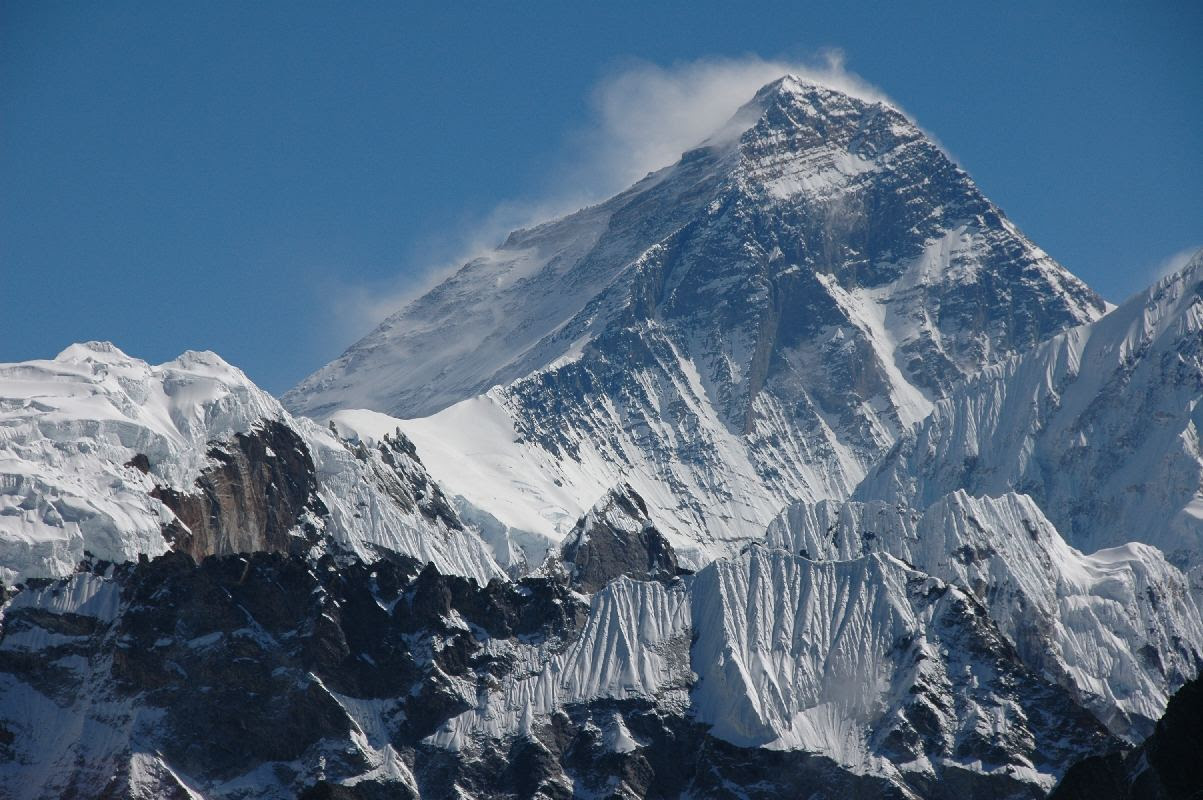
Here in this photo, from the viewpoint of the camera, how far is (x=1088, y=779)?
187 m

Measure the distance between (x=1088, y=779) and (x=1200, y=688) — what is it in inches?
851

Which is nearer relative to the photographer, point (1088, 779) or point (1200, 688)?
point (1200, 688)

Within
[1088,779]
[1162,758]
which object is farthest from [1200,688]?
[1088,779]

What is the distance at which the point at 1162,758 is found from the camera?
554ft

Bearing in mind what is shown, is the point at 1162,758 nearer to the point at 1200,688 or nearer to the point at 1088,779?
the point at 1200,688

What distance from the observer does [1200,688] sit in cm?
16812

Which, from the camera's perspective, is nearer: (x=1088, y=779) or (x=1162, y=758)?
(x=1162, y=758)

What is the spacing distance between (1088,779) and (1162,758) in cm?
1884

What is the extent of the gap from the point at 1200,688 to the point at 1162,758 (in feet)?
18.8
